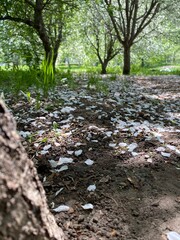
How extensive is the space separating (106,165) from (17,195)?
1764 millimetres

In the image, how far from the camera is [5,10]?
8.59 metres

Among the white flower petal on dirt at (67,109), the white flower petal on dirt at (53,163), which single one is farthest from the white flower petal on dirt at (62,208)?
the white flower petal on dirt at (67,109)

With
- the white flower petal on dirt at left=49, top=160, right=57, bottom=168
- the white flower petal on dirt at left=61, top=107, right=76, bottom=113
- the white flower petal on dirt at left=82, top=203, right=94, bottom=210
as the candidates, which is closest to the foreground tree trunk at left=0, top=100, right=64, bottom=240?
the white flower petal on dirt at left=82, top=203, right=94, bottom=210

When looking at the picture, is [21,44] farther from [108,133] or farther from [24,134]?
[108,133]

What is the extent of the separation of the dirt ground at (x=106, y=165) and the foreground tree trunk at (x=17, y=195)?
2.46 ft

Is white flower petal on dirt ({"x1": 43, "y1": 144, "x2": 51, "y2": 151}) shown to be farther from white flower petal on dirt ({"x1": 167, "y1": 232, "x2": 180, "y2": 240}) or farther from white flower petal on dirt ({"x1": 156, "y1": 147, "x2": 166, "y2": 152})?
white flower petal on dirt ({"x1": 167, "y1": 232, "x2": 180, "y2": 240})

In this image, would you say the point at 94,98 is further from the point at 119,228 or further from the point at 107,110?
the point at 119,228

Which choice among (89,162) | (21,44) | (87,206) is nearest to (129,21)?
(21,44)

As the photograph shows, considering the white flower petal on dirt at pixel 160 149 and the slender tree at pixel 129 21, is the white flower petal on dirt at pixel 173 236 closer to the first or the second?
the white flower petal on dirt at pixel 160 149

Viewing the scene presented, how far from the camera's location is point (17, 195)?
1.00m

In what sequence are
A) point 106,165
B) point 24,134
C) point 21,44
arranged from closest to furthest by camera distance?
1. point 106,165
2. point 24,134
3. point 21,44

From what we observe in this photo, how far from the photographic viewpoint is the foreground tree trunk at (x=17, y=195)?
962mm

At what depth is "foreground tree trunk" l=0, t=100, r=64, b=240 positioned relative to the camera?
37.9 inches

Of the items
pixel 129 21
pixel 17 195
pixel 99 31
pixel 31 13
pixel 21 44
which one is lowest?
pixel 17 195
